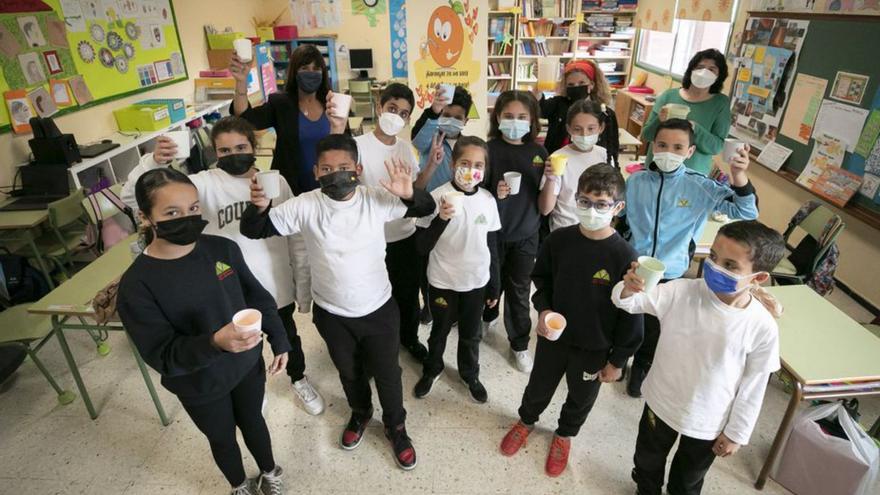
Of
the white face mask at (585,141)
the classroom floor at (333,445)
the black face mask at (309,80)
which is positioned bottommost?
the classroom floor at (333,445)

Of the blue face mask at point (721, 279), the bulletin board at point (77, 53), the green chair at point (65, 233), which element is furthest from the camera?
the bulletin board at point (77, 53)

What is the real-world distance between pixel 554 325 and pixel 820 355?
128 centimetres

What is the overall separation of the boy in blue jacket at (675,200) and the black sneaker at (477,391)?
1038 mm

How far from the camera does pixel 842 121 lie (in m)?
3.84

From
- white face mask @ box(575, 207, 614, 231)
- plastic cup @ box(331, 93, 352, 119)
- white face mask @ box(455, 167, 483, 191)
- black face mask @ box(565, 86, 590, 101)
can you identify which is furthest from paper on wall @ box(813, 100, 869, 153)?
plastic cup @ box(331, 93, 352, 119)

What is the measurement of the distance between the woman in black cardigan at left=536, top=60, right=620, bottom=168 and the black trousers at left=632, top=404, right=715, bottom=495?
1.73 metres

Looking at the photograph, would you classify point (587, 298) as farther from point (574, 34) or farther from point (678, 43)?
point (574, 34)

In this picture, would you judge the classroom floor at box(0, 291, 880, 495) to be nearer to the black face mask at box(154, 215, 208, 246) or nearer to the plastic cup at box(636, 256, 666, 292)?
Result: the plastic cup at box(636, 256, 666, 292)

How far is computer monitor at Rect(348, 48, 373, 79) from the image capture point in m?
9.16

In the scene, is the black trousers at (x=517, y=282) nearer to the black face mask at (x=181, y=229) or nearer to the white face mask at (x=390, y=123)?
the white face mask at (x=390, y=123)

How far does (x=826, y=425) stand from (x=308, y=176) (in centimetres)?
293

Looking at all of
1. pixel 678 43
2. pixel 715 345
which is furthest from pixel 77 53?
pixel 678 43

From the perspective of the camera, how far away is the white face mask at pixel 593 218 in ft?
6.26

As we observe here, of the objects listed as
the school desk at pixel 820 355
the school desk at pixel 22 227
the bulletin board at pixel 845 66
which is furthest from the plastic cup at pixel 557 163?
the school desk at pixel 22 227
